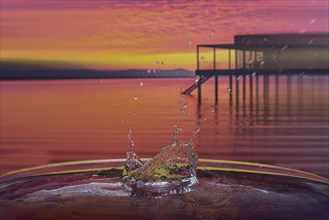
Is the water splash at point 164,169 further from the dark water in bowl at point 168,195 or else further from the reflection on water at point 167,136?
the reflection on water at point 167,136

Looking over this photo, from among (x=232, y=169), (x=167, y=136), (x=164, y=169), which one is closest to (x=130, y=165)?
(x=164, y=169)

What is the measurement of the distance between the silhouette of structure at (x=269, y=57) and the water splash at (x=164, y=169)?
91.8 ft

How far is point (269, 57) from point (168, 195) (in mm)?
33838

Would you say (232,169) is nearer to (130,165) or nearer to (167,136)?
(130,165)

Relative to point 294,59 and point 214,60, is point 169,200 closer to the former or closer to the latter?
point 214,60

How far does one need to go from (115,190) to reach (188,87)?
32.0 m

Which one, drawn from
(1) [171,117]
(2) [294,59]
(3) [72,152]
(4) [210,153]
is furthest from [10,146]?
(2) [294,59]

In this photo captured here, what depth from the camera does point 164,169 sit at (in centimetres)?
226

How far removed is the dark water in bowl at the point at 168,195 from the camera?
1.69 meters

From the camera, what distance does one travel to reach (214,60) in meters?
31.2

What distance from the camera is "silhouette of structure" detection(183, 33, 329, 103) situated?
31438mm

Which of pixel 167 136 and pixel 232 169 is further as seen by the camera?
pixel 167 136

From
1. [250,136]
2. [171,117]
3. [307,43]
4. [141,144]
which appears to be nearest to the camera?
[141,144]

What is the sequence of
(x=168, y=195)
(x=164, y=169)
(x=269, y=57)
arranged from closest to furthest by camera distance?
(x=168, y=195) < (x=164, y=169) < (x=269, y=57)
